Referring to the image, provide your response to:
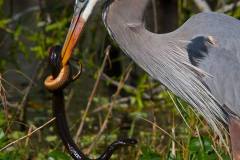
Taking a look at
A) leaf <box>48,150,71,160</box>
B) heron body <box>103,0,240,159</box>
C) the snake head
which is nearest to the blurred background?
heron body <box>103,0,240,159</box>

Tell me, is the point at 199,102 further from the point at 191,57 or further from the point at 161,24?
the point at 161,24

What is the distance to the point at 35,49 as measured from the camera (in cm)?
630

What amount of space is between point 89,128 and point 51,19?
0.90 metres

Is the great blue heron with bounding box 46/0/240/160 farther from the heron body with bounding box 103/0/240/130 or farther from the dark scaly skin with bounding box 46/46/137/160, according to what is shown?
the dark scaly skin with bounding box 46/46/137/160

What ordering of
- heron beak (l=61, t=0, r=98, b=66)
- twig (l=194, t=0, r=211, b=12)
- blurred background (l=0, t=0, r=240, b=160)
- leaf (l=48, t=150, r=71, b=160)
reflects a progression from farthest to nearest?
1. twig (l=194, t=0, r=211, b=12)
2. blurred background (l=0, t=0, r=240, b=160)
3. leaf (l=48, t=150, r=71, b=160)
4. heron beak (l=61, t=0, r=98, b=66)

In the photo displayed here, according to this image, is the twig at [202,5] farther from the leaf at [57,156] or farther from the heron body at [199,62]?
the leaf at [57,156]

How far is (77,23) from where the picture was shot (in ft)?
12.8

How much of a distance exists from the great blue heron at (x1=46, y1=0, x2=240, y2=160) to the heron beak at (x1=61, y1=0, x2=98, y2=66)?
199 millimetres

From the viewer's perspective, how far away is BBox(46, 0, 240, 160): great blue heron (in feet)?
13.4

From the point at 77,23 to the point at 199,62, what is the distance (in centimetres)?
65

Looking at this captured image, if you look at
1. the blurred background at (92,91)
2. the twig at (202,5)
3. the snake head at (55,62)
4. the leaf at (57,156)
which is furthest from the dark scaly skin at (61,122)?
the twig at (202,5)

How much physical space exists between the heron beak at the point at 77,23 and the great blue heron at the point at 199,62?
0.20 meters

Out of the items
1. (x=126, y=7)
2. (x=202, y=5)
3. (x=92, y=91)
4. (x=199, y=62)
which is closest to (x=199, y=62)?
(x=199, y=62)

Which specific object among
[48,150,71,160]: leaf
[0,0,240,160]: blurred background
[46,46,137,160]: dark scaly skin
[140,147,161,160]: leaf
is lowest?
[0,0,240,160]: blurred background
